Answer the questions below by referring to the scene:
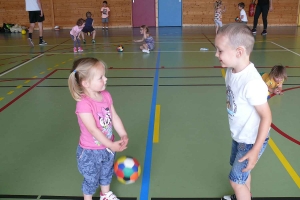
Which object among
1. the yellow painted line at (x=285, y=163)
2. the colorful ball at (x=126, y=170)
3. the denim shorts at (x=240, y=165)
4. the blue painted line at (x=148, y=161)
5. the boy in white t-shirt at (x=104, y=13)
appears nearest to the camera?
the denim shorts at (x=240, y=165)

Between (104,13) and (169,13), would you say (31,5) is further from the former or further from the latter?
(169,13)

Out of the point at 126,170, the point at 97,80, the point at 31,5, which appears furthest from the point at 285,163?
the point at 31,5

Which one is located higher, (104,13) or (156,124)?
(104,13)

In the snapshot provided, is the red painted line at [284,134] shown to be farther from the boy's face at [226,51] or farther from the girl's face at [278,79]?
the boy's face at [226,51]

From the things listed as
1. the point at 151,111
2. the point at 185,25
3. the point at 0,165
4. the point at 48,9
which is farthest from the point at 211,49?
the point at 48,9

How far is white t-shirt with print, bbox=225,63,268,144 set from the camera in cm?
175

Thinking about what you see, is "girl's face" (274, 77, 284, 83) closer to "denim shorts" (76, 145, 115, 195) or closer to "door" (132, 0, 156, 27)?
"denim shorts" (76, 145, 115, 195)

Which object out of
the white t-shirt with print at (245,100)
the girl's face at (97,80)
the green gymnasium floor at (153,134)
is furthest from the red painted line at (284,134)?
the girl's face at (97,80)

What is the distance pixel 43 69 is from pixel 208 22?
12.7m

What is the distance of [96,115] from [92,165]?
0.35m

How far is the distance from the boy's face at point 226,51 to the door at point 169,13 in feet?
52.7

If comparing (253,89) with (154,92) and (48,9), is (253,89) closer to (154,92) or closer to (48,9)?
(154,92)

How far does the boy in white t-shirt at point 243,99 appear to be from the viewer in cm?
174

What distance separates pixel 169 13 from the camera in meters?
17.4
